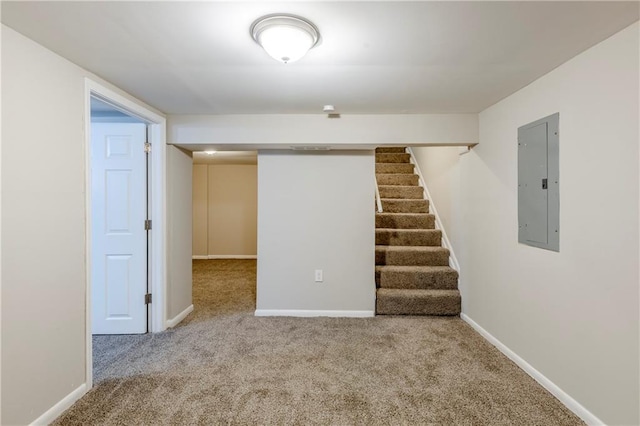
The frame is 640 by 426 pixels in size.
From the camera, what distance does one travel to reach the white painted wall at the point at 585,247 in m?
1.53

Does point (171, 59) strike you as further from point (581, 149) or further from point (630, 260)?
point (630, 260)

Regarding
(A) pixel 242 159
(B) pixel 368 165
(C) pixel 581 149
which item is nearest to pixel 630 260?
(C) pixel 581 149

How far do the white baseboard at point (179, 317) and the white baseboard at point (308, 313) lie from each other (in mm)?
759

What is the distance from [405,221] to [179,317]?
294 centimetres

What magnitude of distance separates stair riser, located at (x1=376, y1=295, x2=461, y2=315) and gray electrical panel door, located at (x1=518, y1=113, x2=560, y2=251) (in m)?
1.28

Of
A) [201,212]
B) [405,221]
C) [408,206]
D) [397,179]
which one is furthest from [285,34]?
[201,212]

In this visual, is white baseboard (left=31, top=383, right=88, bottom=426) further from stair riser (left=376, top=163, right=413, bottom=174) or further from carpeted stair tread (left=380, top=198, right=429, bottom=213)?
stair riser (left=376, top=163, right=413, bottom=174)

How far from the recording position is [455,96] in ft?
8.18

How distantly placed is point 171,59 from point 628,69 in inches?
94.9

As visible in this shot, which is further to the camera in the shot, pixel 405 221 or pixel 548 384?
pixel 405 221

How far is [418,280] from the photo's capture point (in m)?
3.56

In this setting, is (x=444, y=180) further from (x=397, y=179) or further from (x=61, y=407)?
(x=61, y=407)

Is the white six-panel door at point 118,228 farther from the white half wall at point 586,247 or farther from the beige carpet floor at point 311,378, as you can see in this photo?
the white half wall at point 586,247

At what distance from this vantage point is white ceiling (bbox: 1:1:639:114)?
137 cm
